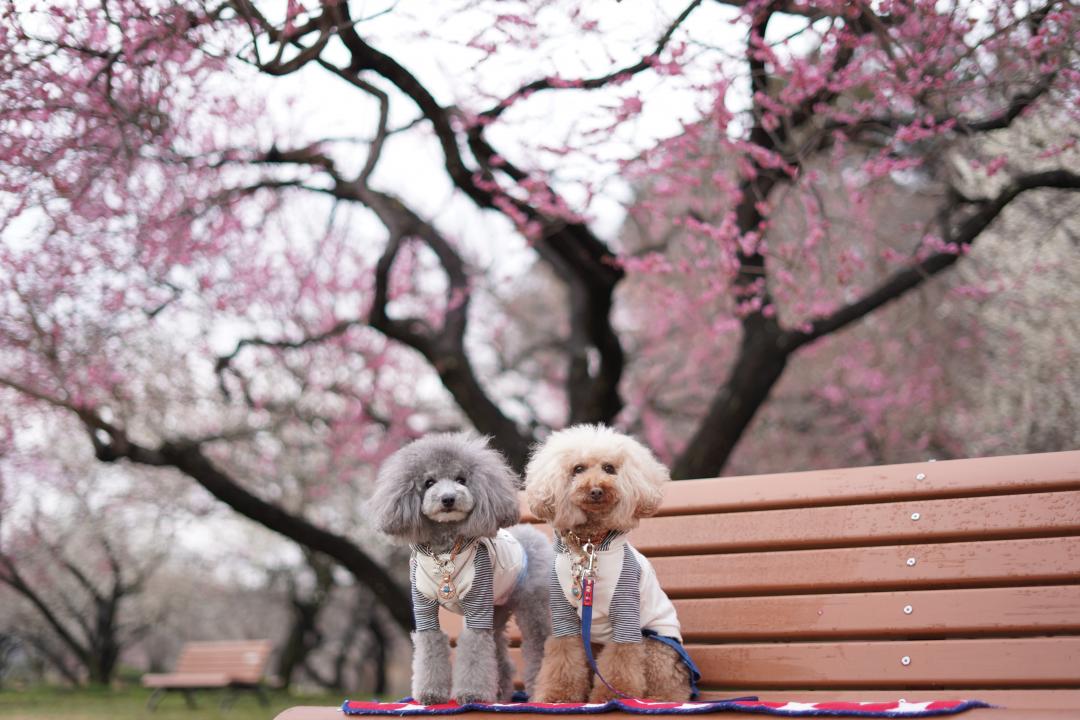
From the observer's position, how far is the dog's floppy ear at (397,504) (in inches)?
106

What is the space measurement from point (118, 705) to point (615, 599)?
26.1ft

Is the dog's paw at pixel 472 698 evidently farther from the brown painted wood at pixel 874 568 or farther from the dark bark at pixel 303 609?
the dark bark at pixel 303 609

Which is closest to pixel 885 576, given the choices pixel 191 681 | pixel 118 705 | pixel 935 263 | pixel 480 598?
pixel 480 598

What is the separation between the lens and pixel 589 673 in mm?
2717

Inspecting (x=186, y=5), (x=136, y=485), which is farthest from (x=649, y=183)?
(x=136, y=485)

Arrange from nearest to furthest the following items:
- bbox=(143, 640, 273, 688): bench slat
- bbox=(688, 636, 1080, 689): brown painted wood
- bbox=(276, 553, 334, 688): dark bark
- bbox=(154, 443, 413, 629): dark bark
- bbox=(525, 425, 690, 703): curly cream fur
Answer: bbox=(688, 636, 1080, 689): brown painted wood → bbox=(525, 425, 690, 703): curly cream fur → bbox=(154, 443, 413, 629): dark bark → bbox=(143, 640, 273, 688): bench slat → bbox=(276, 553, 334, 688): dark bark

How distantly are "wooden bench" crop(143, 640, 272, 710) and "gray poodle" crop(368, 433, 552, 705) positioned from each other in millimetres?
6821

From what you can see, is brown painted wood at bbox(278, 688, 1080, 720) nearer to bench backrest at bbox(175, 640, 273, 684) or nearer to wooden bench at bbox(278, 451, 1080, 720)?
wooden bench at bbox(278, 451, 1080, 720)

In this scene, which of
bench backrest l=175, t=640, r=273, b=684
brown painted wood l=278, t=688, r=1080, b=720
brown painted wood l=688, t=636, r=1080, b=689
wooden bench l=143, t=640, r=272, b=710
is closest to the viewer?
brown painted wood l=278, t=688, r=1080, b=720

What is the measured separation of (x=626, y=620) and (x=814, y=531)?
2.17ft

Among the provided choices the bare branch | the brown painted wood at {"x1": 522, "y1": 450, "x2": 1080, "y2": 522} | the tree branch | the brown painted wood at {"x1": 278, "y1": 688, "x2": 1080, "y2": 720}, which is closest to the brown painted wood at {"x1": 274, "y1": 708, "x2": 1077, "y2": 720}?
the brown painted wood at {"x1": 278, "y1": 688, "x2": 1080, "y2": 720}

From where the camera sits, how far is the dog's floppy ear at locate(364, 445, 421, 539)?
2691 millimetres

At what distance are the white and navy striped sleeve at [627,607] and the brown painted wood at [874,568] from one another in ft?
1.33

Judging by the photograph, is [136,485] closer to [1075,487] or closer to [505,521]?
[505,521]
